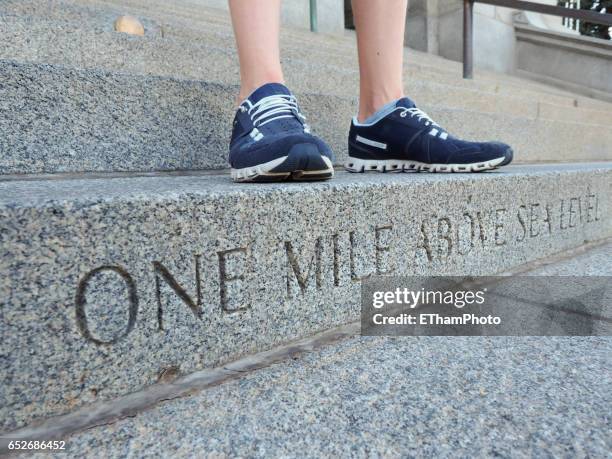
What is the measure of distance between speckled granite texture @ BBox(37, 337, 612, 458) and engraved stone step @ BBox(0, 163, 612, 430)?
7cm

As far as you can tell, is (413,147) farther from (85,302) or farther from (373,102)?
(85,302)

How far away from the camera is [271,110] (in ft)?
3.16

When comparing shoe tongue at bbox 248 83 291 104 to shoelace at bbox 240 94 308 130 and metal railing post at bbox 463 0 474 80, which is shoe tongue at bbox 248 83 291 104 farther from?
metal railing post at bbox 463 0 474 80

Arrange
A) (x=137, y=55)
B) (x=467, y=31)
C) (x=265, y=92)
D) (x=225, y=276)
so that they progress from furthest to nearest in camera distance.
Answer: (x=467, y=31) < (x=137, y=55) < (x=265, y=92) < (x=225, y=276)

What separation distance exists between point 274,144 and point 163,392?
478 millimetres

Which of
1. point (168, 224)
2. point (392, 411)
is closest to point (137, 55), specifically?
point (168, 224)

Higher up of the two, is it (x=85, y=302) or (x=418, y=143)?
(x=418, y=143)

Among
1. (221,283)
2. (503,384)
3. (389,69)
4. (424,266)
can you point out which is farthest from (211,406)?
(389,69)

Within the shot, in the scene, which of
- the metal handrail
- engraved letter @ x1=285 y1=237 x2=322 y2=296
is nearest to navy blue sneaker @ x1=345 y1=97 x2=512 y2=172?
engraved letter @ x1=285 y1=237 x2=322 y2=296

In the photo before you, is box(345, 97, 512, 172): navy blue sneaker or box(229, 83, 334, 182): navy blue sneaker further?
box(345, 97, 512, 172): navy blue sneaker

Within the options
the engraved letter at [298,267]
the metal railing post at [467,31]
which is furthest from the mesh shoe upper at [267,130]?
the metal railing post at [467,31]

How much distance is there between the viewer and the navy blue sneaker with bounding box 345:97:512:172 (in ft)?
4.05

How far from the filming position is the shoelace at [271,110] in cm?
96

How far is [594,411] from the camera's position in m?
0.60
